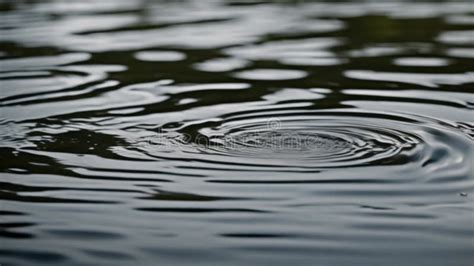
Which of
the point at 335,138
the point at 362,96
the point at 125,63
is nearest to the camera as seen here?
the point at 335,138

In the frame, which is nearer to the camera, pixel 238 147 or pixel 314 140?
pixel 238 147

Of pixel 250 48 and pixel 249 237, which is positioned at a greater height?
pixel 250 48

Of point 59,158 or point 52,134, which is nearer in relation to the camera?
point 59,158

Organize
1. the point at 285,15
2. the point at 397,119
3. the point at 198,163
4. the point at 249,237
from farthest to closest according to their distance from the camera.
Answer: the point at 285,15, the point at 397,119, the point at 198,163, the point at 249,237

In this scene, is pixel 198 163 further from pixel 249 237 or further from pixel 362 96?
pixel 362 96

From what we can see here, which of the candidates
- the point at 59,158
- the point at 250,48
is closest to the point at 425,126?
the point at 59,158

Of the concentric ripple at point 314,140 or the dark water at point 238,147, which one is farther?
the concentric ripple at point 314,140

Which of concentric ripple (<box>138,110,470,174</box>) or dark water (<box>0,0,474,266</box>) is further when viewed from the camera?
concentric ripple (<box>138,110,470,174</box>)
